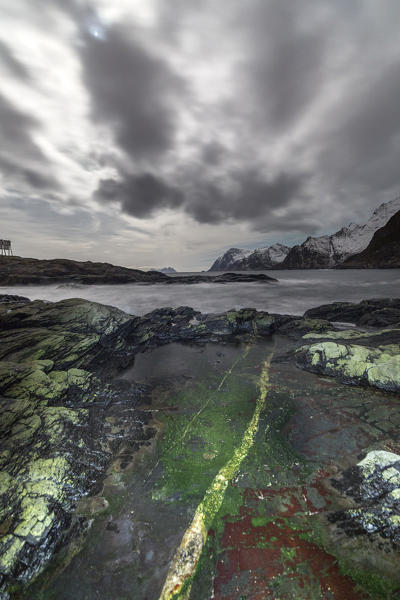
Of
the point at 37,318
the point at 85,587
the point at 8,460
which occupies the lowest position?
the point at 85,587

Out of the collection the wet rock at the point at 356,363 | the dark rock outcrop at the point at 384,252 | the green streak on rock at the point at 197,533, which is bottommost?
the green streak on rock at the point at 197,533

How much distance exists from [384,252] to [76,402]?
173 meters

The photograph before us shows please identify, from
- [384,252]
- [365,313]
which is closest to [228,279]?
[365,313]

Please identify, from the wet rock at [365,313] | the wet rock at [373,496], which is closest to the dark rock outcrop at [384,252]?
the wet rock at [365,313]

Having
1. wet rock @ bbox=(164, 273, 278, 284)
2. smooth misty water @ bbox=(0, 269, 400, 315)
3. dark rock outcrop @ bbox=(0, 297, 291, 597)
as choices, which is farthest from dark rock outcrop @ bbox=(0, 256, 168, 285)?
dark rock outcrop @ bbox=(0, 297, 291, 597)

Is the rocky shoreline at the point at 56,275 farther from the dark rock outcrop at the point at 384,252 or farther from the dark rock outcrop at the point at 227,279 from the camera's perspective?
the dark rock outcrop at the point at 384,252

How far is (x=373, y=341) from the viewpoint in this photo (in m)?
9.07

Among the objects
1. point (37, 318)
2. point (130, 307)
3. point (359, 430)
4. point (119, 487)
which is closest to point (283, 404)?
point (359, 430)

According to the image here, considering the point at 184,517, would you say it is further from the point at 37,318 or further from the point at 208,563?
the point at 37,318

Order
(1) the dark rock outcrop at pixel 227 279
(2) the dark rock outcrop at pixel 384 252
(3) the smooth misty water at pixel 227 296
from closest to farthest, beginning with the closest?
(3) the smooth misty water at pixel 227 296
(1) the dark rock outcrop at pixel 227 279
(2) the dark rock outcrop at pixel 384 252

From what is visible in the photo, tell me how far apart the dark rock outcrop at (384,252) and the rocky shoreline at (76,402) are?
151 metres

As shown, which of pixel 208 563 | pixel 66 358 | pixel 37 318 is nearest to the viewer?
pixel 208 563

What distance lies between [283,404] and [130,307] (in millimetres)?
22912

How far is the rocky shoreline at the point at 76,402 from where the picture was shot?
2852 millimetres
